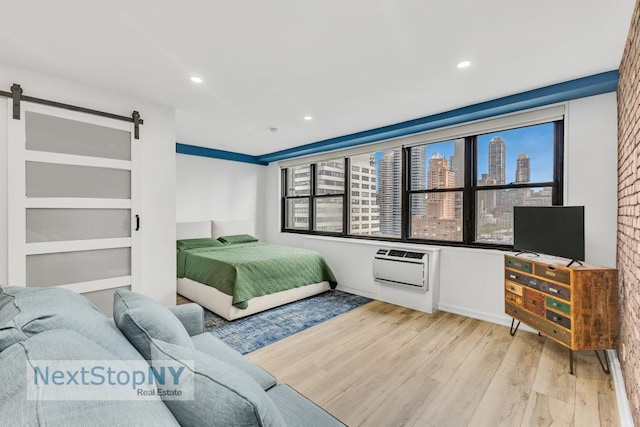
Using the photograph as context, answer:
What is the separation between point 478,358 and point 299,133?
3.54 metres

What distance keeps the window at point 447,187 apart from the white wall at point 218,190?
152cm

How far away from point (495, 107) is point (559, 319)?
2.10 metres

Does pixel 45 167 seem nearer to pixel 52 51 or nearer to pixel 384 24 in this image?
pixel 52 51

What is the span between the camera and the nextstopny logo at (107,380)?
58cm

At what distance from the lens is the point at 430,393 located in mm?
2053

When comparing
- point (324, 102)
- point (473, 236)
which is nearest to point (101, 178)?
point (324, 102)

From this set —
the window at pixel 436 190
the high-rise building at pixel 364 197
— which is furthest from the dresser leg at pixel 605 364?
the high-rise building at pixel 364 197

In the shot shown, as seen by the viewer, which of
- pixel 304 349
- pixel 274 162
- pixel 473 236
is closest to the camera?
pixel 304 349

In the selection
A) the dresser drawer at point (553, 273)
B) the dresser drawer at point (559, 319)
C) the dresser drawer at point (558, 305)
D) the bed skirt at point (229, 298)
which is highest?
the dresser drawer at point (553, 273)

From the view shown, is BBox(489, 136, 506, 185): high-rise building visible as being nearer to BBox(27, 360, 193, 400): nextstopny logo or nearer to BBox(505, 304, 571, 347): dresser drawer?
BBox(505, 304, 571, 347): dresser drawer

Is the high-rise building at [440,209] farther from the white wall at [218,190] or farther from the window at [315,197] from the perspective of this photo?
the white wall at [218,190]

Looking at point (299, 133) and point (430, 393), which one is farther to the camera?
point (299, 133)

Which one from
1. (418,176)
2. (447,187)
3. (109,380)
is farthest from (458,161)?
(109,380)

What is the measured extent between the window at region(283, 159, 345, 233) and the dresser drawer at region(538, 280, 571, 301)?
121 inches
